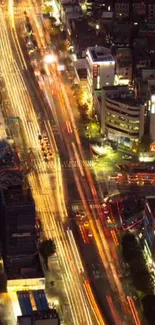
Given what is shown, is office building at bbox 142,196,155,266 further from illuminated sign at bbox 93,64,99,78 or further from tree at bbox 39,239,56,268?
illuminated sign at bbox 93,64,99,78

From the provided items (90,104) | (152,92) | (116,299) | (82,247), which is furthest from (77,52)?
(116,299)

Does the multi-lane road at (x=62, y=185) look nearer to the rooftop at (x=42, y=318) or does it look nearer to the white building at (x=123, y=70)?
the rooftop at (x=42, y=318)

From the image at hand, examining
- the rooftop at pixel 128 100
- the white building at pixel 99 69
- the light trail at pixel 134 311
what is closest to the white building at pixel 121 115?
the rooftop at pixel 128 100

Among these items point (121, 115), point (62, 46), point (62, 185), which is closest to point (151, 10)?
point (62, 46)

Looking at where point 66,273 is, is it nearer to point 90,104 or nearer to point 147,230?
point 147,230

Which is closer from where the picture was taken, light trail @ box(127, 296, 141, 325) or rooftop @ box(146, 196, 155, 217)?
light trail @ box(127, 296, 141, 325)

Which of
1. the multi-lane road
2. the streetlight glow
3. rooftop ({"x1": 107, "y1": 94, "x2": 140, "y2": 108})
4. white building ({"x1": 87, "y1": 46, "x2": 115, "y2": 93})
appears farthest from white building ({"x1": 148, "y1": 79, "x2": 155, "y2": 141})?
the streetlight glow

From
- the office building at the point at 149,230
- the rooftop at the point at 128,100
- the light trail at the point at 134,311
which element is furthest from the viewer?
the rooftop at the point at 128,100
